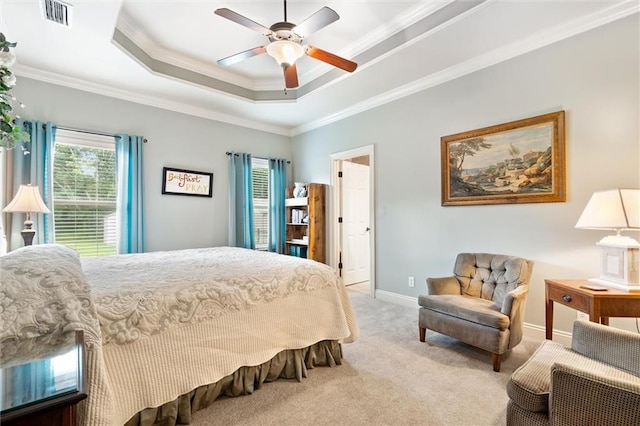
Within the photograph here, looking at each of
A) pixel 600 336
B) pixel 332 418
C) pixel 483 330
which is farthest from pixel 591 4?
pixel 332 418

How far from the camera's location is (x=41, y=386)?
69 centimetres

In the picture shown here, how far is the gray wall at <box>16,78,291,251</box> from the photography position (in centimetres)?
346

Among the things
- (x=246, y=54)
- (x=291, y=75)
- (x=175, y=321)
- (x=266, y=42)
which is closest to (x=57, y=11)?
(x=246, y=54)

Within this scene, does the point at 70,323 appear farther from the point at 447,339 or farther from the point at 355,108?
the point at 355,108

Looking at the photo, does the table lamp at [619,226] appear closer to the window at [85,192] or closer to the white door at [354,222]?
the white door at [354,222]

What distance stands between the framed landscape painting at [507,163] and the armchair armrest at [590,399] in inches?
80.8

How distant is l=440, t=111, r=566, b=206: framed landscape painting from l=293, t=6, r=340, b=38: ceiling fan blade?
1998 millimetres

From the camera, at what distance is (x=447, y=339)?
2.83 m

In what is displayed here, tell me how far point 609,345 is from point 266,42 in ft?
12.0

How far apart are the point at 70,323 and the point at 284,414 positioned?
3.97ft

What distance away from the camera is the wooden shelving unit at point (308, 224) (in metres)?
4.77

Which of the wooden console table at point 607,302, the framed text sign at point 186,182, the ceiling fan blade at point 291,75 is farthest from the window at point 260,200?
the wooden console table at point 607,302

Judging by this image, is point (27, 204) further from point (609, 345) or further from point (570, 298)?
point (570, 298)

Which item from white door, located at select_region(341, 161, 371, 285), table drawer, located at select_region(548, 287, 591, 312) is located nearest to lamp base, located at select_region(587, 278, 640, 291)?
table drawer, located at select_region(548, 287, 591, 312)
